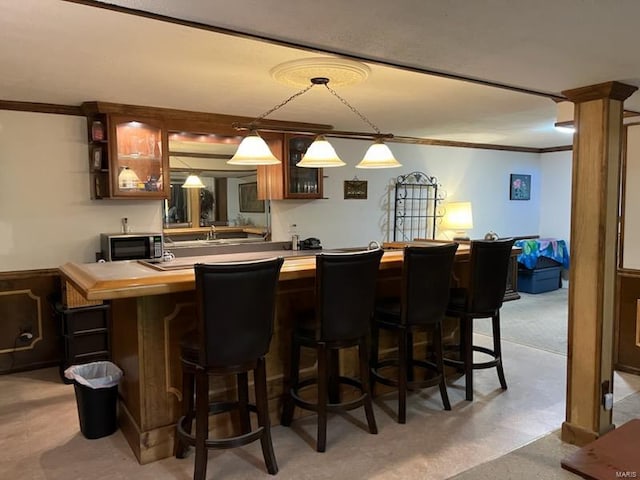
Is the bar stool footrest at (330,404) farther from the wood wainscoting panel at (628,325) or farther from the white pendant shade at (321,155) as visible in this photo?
the wood wainscoting panel at (628,325)

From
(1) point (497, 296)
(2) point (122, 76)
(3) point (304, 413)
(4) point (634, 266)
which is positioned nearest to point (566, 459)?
(1) point (497, 296)

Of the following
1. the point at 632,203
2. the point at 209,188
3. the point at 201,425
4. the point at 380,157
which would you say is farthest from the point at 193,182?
the point at 632,203

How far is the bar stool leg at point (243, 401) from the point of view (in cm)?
267

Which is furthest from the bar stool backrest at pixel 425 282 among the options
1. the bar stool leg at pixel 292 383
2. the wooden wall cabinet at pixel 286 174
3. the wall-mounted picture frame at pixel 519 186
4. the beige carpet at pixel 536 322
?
the wall-mounted picture frame at pixel 519 186

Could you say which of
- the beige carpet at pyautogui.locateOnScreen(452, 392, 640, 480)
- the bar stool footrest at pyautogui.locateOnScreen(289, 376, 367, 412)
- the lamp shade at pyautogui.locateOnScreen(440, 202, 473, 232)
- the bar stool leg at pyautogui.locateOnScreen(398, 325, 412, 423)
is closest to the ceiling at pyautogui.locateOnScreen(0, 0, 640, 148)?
the bar stool leg at pyautogui.locateOnScreen(398, 325, 412, 423)

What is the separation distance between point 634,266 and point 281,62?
318cm

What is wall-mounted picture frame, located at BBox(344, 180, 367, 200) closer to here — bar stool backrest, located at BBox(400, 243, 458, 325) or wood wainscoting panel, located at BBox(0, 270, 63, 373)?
bar stool backrest, located at BBox(400, 243, 458, 325)

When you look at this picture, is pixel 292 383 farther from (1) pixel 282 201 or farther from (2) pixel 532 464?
(1) pixel 282 201

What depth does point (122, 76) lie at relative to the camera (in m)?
3.23

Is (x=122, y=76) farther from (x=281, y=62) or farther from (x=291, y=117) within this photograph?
(x=291, y=117)

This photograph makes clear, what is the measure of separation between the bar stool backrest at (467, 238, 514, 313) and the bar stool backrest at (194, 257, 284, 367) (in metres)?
1.55

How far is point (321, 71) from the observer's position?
9.56 ft

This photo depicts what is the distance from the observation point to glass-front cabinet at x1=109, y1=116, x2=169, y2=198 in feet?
13.6

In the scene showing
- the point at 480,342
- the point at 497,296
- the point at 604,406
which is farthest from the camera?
the point at 480,342
